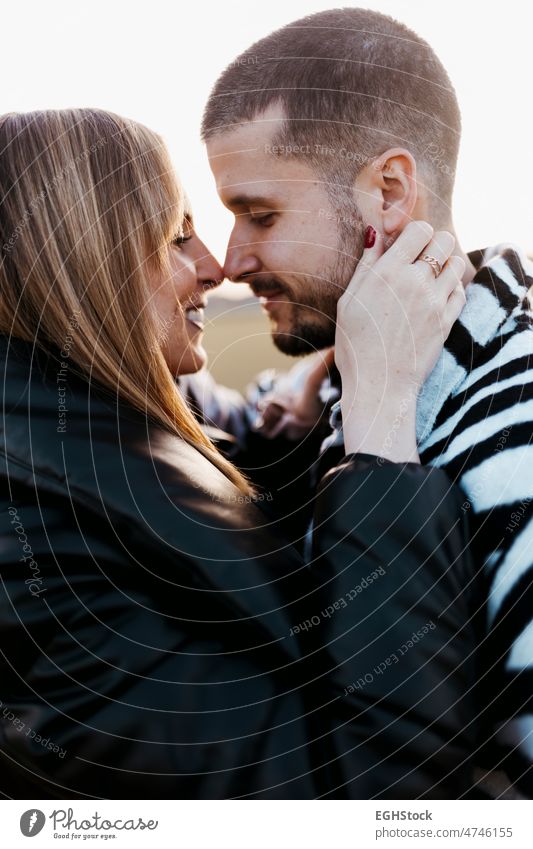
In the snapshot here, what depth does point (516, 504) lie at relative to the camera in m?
0.92

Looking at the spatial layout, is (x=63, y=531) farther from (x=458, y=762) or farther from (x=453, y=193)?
(x=453, y=193)

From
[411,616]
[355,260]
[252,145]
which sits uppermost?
[252,145]

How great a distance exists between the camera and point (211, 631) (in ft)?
2.80

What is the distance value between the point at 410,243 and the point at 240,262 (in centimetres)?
33

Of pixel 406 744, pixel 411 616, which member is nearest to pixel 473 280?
pixel 411 616

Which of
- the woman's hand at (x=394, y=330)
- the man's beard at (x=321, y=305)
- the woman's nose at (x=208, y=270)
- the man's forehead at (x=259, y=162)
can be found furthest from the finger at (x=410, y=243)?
the woman's nose at (x=208, y=270)

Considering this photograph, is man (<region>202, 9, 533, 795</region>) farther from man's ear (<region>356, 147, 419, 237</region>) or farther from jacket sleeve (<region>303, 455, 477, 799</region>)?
jacket sleeve (<region>303, 455, 477, 799</region>)

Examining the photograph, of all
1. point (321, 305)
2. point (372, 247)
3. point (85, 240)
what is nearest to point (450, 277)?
point (372, 247)

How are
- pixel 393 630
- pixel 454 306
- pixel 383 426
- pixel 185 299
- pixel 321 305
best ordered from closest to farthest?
pixel 393 630, pixel 383 426, pixel 454 306, pixel 185 299, pixel 321 305

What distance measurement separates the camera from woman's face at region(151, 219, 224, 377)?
110 centimetres

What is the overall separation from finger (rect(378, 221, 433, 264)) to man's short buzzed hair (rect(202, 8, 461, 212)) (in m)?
0.16

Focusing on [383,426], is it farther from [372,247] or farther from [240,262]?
[240,262]

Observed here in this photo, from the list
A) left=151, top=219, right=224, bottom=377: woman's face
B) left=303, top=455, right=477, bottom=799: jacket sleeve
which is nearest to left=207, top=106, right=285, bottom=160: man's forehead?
left=151, top=219, right=224, bottom=377: woman's face

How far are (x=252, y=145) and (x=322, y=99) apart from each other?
13cm
